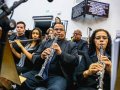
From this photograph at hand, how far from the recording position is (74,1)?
715 centimetres

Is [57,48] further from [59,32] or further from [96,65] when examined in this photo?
[96,65]

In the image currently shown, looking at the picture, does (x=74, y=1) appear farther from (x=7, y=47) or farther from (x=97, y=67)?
(x=7, y=47)

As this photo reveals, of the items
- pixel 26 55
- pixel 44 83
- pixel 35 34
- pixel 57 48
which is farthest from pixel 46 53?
pixel 35 34

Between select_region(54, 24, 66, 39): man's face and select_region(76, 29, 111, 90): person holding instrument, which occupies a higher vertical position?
select_region(54, 24, 66, 39): man's face

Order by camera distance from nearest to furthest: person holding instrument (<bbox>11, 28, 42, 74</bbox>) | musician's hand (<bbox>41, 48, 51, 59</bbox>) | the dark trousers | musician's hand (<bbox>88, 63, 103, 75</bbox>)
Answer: musician's hand (<bbox>88, 63, 103, 75</bbox>) → the dark trousers → musician's hand (<bbox>41, 48, 51, 59</bbox>) → person holding instrument (<bbox>11, 28, 42, 74</bbox>)

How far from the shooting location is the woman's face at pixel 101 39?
2.30m

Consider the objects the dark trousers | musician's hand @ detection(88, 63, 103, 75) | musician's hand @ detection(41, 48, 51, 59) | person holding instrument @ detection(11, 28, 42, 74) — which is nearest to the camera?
musician's hand @ detection(88, 63, 103, 75)

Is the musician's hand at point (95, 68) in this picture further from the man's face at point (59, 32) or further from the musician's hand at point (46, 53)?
the man's face at point (59, 32)

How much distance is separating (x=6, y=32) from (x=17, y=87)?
1040mm

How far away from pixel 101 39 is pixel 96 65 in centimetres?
41

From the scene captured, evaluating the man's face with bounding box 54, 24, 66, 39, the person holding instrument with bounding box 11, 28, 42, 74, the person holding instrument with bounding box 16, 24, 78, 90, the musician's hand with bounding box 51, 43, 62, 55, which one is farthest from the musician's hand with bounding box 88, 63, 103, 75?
the person holding instrument with bounding box 11, 28, 42, 74

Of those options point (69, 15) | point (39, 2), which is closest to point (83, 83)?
point (69, 15)

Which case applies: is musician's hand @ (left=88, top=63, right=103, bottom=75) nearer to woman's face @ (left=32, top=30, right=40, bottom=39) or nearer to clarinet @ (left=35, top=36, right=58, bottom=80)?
clarinet @ (left=35, top=36, right=58, bottom=80)

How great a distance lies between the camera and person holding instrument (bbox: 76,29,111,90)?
1.99 metres
